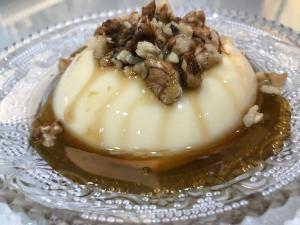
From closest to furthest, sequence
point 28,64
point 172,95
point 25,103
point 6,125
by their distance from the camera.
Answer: point 172,95 < point 6,125 < point 25,103 < point 28,64

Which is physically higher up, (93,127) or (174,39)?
(174,39)

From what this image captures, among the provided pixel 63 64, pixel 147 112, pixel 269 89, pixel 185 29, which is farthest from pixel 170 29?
pixel 63 64

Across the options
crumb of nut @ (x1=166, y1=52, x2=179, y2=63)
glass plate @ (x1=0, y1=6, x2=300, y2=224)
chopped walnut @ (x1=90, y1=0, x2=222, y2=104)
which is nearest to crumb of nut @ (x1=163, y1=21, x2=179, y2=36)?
chopped walnut @ (x1=90, y1=0, x2=222, y2=104)

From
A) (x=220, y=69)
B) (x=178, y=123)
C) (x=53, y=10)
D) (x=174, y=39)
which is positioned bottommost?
(x=53, y=10)

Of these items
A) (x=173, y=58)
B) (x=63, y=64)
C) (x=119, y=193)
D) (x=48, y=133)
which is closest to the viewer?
(x=119, y=193)

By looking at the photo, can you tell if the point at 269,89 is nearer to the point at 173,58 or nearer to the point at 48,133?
the point at 173,58

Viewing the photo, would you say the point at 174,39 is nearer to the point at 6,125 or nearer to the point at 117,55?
the point at 117,55

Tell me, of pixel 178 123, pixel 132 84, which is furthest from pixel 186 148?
pixel 132 84
